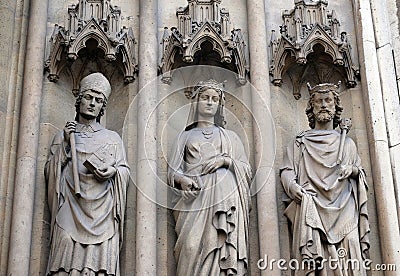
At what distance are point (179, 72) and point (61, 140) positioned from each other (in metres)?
1.47

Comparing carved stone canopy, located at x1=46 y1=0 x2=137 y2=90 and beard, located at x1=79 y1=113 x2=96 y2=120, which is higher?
carved stone canopy, located at x1=46 y1=0 x2=137 y2=90

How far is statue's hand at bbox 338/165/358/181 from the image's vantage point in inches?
345

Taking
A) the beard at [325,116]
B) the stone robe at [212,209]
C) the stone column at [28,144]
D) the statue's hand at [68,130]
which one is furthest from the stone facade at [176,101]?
the beard at [325,116]

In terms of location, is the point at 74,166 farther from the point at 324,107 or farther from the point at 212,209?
the point at 324,107

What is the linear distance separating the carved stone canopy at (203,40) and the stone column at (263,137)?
0.46 ft

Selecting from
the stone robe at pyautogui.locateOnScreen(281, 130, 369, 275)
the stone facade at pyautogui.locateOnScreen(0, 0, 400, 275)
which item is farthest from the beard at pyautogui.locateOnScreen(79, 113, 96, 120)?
the stone robe at pyautogui.locateOnScreen(281, 130, 369, 275)

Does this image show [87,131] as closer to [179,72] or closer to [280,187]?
[179,72]

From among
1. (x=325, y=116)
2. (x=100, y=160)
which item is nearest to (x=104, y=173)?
(x=100, y=160)

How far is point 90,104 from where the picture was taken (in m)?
9.01

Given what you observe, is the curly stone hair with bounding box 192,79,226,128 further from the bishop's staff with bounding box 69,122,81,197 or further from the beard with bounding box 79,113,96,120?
the bishop's staff with bounding box 69,122,81,197

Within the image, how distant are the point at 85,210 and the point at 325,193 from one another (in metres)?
2.09

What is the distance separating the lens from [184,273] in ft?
27.9

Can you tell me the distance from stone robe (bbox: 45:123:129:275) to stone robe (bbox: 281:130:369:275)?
153 centimetres

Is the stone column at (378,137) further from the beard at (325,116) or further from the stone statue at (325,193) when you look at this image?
the beard at (325,116)
